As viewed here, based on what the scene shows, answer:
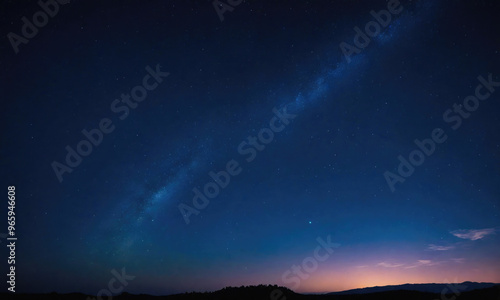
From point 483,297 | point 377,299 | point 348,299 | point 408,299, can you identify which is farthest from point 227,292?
point 483,297

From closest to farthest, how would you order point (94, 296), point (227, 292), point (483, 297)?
1. point (483, 297)
2. point (94, 296)
3. point (227, 292)

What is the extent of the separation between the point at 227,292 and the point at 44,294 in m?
10.4

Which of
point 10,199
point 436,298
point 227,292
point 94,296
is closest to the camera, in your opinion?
point 436,298

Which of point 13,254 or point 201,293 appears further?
point 201,293

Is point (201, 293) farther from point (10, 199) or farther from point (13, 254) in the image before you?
point (10, 199)

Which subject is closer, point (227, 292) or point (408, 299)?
point (408, 299)

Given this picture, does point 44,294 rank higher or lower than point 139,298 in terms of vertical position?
higher

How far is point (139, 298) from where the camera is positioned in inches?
664

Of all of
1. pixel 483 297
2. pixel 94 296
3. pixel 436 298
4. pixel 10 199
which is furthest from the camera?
pixel 94 296

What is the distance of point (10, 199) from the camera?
48.3 ft

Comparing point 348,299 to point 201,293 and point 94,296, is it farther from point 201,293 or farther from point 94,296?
point 94,296

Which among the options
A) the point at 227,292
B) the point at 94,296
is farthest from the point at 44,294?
the point at 227,292

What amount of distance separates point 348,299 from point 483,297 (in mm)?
5821

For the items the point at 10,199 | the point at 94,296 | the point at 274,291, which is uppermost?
the point at 10,199
